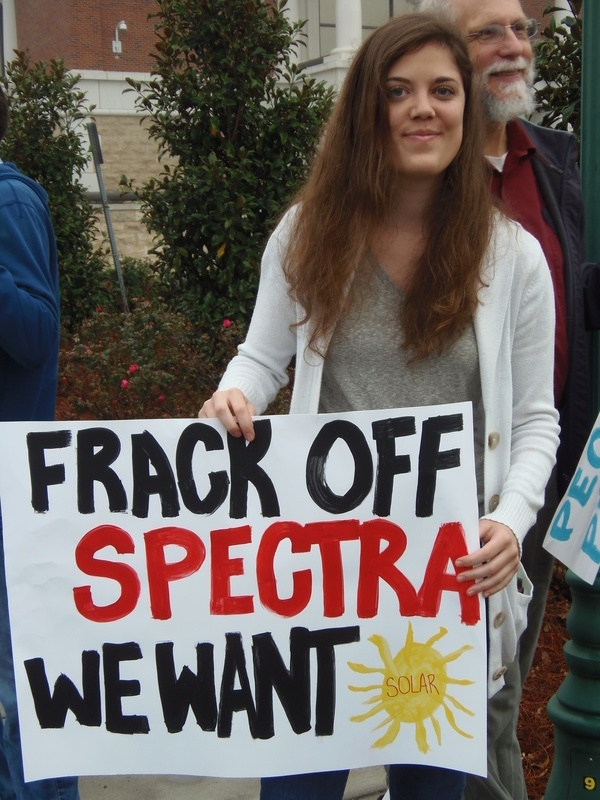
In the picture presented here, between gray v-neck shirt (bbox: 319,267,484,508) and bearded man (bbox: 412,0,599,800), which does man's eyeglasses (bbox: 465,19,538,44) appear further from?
gray v-neck shirt (bbox: 319,267,484,508)

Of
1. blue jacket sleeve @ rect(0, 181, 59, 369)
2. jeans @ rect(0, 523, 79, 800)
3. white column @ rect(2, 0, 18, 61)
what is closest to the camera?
blue jacket sleeve @ rect(0, 181, 59, 369)

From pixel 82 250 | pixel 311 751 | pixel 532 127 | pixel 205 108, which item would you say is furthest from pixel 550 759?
pixel 82 250

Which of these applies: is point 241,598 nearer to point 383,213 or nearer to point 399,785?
point 399,785

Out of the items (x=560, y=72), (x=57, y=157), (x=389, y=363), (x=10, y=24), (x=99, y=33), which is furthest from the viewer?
(x=10, y=24)

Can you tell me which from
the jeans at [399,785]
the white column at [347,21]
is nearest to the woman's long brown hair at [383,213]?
the jeans at [399,785]

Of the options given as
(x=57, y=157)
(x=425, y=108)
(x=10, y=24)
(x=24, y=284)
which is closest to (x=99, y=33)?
(x=10, y=24)

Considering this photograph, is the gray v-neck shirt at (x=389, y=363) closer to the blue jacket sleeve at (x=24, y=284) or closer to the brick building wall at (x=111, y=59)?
the blue jacket sleeve at (x=24, y=284)

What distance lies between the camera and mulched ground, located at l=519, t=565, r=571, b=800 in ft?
10.3

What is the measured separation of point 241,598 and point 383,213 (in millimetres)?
803

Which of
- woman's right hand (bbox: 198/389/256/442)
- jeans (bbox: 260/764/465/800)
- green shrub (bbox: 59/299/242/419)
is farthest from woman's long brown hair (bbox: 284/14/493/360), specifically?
green shrub (bbox: 59/299/242/419)

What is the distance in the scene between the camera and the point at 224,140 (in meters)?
5.82

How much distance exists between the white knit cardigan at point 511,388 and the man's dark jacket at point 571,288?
11.6 inches

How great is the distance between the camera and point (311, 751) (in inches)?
75.4

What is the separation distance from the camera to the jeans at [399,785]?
78.6 inches
